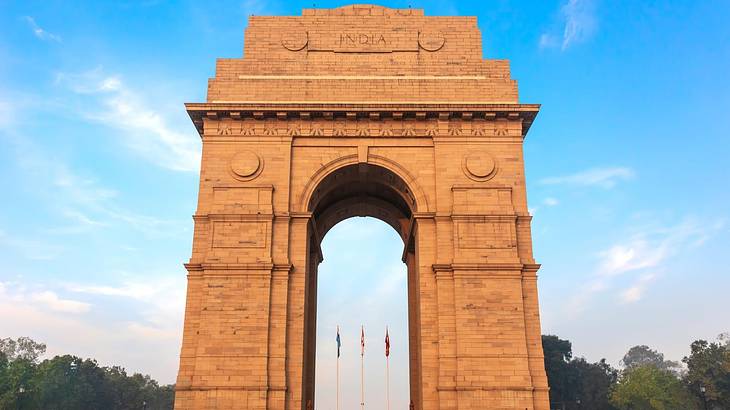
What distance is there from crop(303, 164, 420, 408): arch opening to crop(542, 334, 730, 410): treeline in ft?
131

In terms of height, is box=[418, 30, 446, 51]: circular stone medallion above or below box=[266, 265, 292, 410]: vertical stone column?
above

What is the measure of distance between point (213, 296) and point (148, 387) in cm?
7867

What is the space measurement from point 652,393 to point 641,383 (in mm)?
1851

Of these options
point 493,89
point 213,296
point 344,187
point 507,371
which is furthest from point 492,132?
point 213,296

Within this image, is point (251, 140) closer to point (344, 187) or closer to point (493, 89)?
point (344, 187)

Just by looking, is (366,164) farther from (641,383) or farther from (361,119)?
(641,383)

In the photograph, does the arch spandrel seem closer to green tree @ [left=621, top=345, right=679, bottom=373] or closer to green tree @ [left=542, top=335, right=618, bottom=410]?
green tree @ [left=542, top=335, right=618, bottom=410]

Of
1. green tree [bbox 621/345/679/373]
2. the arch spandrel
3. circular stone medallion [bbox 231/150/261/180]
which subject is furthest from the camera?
green tree [bbox 621/345/679/373]

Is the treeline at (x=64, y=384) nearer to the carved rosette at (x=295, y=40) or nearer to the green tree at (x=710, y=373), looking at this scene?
the carved rosette at (x=295, y=40)

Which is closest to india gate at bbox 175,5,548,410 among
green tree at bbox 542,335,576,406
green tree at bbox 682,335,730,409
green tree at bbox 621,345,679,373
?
green tree at bbox 682,335,730,409

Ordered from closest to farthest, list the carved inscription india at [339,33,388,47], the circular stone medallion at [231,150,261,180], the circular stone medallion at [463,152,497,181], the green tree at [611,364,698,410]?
1. the circular stone medallion at [231,150,261,180]
2. the circular stone medallion at [463,152,497,181]
3. the carved inscription india at [339,33,388,47]
4. the green tree at [611,364,698,410]

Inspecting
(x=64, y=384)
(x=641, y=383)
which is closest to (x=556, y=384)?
(x=641, y=383)

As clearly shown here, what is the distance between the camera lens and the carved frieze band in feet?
95.0

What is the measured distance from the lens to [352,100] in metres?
29.4
